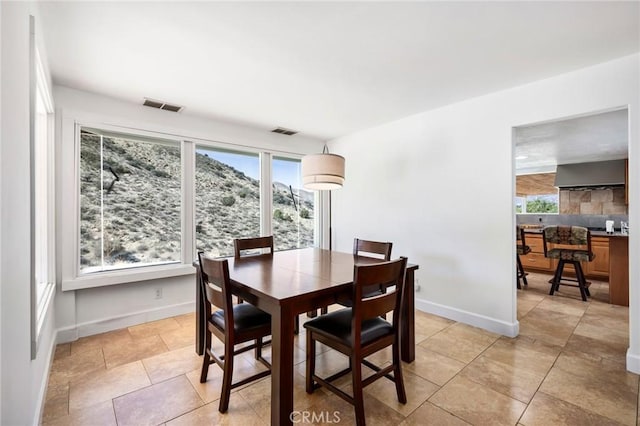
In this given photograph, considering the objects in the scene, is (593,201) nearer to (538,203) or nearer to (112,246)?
(538,203)

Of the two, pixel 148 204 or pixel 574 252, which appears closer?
pixel 148 204

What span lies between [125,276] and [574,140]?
612cm

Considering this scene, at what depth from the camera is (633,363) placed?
220 cm

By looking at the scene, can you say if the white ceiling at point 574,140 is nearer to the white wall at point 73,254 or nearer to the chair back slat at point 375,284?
the chair back slat at point 375,284

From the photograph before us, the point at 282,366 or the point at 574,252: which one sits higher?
the point at 574,252

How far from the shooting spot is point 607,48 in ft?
7.01

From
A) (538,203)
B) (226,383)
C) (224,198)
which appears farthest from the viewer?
(538,203)

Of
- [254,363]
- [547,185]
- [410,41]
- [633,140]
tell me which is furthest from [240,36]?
[547,185]

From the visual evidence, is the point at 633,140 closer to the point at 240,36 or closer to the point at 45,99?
the point at 240,36

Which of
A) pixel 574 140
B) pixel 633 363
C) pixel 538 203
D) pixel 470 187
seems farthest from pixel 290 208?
pixel 538 203

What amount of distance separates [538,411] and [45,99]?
4.17 meters

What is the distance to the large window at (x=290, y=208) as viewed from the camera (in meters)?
4.37

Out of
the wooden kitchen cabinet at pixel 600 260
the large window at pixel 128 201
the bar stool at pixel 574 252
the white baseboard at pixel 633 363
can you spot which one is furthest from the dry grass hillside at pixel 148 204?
the wooden kitchen cabinet at pixel 600 260

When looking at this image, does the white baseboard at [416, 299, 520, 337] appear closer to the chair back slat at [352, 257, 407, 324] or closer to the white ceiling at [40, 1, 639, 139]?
the chair back slat at [352, 257, 407, 324]
